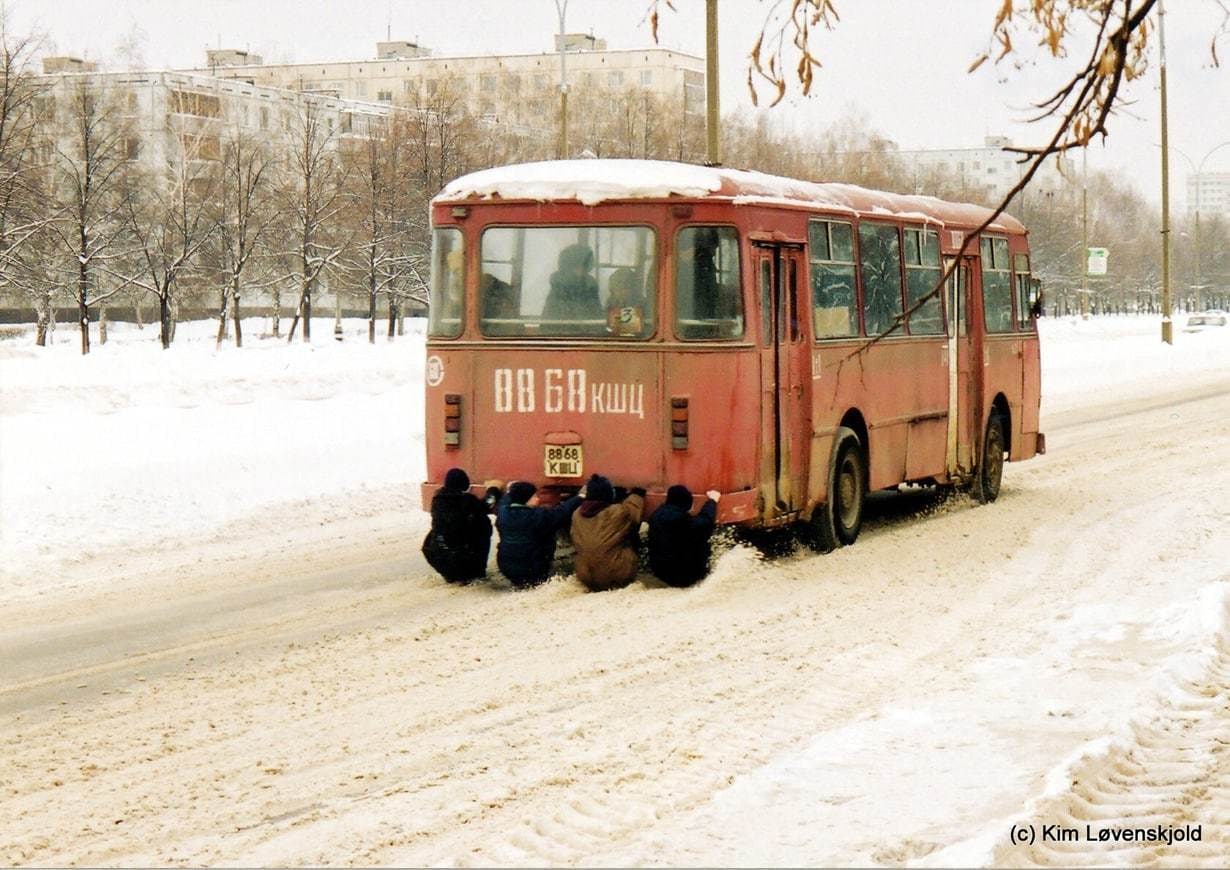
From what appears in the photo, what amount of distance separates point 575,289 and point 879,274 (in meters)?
3.62

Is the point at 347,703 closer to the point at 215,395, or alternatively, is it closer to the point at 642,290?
the point at 642,290

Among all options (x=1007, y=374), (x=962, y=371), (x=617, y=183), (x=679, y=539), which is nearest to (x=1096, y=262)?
(x=1007, y=374)

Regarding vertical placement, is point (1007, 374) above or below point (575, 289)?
below

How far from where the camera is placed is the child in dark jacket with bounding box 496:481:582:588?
12.2 meters

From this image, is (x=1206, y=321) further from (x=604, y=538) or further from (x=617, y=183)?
(x=604, y=538)

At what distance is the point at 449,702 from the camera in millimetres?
8773

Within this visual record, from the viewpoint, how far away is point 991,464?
18500 millimetres

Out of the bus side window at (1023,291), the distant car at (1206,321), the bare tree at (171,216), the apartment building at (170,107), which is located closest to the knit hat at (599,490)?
the bus side window at (1023,291)

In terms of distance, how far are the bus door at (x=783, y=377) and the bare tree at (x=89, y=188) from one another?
3988cm

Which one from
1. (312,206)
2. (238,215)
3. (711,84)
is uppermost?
(312,206)

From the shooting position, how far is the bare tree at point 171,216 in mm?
61469

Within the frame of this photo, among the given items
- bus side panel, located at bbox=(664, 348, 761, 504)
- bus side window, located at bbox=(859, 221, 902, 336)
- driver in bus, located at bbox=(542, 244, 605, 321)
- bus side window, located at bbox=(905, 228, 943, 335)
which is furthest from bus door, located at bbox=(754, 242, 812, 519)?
bus side window, located at bbox=(905, 228, 943, 335)

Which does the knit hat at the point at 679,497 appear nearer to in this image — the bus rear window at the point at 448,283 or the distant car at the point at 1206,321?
the bus rear window at the point at 448,283

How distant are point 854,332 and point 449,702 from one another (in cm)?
711
